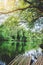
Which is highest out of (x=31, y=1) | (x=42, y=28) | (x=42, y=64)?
(x=31, y=1)

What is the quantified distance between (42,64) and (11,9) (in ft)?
2.31

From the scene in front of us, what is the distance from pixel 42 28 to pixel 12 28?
337mm

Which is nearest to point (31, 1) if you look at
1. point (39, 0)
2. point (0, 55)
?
point (39, 0)

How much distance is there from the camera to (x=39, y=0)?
2184mm

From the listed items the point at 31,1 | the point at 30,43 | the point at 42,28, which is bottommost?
the point at 30,43

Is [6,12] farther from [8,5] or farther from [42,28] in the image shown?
[42,28]

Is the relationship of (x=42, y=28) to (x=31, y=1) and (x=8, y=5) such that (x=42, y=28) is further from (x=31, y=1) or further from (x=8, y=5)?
(x=8, y=5)

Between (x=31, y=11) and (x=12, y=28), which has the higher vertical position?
(x=31, y=11)

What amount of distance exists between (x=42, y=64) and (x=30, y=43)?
26 centimetres

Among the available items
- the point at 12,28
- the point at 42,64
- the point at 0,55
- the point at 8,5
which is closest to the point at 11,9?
the point at 8,5

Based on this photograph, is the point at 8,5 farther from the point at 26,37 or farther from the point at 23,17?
the point at 26,37

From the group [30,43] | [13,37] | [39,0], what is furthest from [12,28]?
[39,0]

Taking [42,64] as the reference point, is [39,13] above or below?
above

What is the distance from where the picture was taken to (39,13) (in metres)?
2.19
